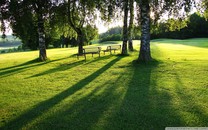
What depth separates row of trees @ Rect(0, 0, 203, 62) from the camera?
56.9 ft

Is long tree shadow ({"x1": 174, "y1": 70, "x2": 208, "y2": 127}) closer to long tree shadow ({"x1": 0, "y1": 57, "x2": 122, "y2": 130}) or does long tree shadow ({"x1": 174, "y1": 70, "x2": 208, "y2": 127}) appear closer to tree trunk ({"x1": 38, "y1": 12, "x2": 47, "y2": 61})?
long tree shadow ({"x1": 0, "y1": 57, "x2": 122, "y2": 130})

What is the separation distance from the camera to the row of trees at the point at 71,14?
56.9 feet

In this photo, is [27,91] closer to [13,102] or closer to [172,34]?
[13,102]

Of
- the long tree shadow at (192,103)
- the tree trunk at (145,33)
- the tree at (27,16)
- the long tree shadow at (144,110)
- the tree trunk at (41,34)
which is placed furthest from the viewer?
the tree trunk at (41,34)

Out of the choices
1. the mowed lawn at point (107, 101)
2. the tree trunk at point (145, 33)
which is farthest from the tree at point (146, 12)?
the mowed lawn at point (107, 101)

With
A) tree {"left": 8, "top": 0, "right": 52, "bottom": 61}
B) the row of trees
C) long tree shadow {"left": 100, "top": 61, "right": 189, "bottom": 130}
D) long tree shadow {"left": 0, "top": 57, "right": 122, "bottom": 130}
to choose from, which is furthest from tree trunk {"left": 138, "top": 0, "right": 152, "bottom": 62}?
tree {"left": 8, "top": 0, "right": 52, "bottom": 61}

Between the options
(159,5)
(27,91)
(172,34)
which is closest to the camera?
(27,91)

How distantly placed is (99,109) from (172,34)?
7929 centimetres

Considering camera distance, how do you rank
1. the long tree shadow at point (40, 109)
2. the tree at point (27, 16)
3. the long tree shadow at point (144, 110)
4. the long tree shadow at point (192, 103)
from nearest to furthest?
A: the long tree shadow at point (144, 110), the long tree shadow at point (192, 103), the long tree shadow at point (40, 109), the tree at point (27, 16)

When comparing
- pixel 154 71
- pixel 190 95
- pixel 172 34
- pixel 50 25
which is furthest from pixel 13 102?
pixel 172 34

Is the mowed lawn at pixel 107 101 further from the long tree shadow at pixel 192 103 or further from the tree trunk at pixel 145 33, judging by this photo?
the tree trunk at pixel 145 33

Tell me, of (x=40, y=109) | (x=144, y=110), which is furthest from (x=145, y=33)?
(x=40, y=109)

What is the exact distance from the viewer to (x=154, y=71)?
14945mm

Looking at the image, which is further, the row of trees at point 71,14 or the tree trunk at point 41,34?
the tree trunk at point 41,34
